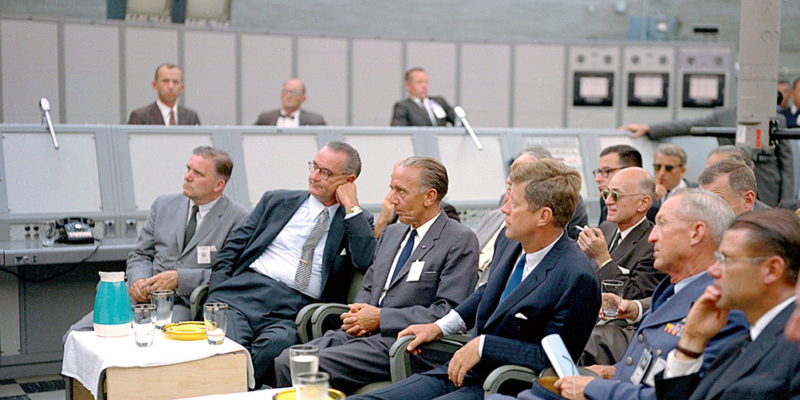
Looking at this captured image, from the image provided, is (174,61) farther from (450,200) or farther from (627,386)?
(627,386)

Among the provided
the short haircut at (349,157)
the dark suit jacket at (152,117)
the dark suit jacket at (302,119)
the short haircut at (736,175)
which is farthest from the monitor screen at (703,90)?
the short haircut at (349,157)

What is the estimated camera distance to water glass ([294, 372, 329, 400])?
86.7 inches

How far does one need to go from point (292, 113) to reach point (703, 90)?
457 cm

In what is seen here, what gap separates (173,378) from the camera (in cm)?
291

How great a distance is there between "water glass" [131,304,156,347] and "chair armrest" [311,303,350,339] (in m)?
0.79

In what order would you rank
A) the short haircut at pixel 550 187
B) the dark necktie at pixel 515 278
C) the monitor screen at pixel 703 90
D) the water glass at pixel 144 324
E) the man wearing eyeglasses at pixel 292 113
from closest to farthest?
1. the short haircut at pixel 550 187
2. the dark necktie at pixel 515 278
3. the water glass at pixel 144 324
4. the man wearing eyeglasses at pixel 292 113
5. the monitor screen at pixel 703 90

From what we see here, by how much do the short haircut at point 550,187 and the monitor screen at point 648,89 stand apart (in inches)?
251

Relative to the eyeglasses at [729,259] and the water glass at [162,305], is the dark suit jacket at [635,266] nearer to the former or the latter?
the eyeglasses at [729,259]

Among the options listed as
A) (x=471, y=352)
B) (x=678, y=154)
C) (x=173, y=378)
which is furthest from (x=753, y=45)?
(x=173, y=378)

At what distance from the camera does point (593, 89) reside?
8820 mm

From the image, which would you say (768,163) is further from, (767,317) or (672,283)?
(767,317)

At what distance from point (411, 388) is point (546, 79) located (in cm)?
625

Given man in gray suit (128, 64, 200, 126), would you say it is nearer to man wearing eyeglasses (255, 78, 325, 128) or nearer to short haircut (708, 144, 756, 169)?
man wearing eyeglasses (255, 78, 325, 128)

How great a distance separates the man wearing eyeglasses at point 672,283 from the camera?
7.39 feet
